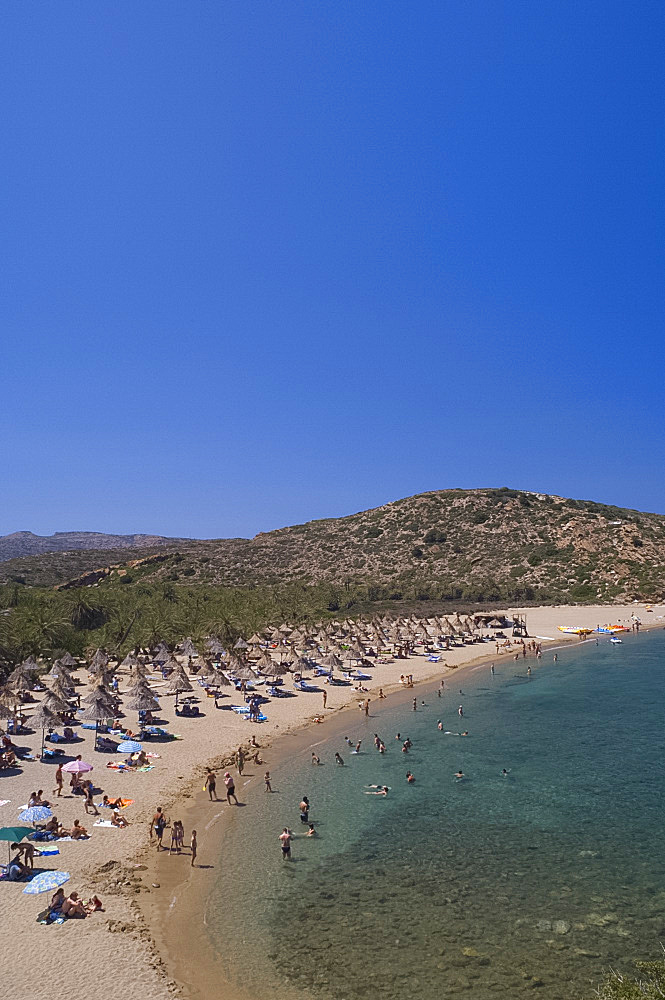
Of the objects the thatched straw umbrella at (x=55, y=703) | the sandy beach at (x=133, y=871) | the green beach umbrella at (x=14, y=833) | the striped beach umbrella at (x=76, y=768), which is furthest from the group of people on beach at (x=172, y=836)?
the thatched straw umbrella at (x=55, y=703)

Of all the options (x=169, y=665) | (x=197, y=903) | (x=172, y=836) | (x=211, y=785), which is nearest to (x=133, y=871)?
(x=172, y=836)

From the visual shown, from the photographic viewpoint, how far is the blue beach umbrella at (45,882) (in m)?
17.9

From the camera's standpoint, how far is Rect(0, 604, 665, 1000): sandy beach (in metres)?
14.8

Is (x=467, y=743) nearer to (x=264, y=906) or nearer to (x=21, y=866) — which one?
(x=264, y=906)

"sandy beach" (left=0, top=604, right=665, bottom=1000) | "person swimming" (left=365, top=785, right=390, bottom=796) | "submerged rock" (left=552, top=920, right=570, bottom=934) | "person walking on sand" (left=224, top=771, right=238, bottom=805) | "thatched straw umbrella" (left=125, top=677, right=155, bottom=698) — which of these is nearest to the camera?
"sandy beach" (left=0, top=604, right=665, bottom=1000)

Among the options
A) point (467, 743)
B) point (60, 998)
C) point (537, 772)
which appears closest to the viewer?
point (60, 998)

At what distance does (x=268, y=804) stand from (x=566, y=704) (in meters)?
26.9

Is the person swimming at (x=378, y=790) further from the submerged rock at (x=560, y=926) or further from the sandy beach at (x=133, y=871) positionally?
the submerged rock at (x=560, y=926)

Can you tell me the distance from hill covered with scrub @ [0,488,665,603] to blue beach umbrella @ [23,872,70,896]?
7997 centimetres

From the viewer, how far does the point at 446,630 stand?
74625 millimetres

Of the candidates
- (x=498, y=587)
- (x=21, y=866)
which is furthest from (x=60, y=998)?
(x=498, y=587)

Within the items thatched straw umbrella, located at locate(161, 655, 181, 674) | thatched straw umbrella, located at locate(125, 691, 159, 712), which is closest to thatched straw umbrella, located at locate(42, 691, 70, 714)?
thatched straw umbrella, located at locate(125, 691, 159, 712)

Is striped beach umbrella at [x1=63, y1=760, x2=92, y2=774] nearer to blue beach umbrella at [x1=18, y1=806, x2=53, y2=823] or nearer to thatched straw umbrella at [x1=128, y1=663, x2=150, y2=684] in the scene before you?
blue beach umbrella at [x1=18, y1=806, x2=53, y2=823]

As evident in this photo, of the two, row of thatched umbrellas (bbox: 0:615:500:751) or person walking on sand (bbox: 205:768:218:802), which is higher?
row of thatched umbrellas (bbox: 0:615:500:751)
